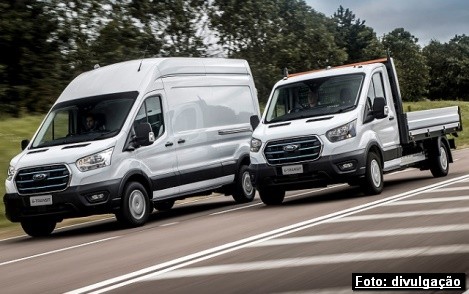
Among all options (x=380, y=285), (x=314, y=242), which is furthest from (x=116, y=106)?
(x=380, y=285)

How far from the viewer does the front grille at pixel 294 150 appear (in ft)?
45.8

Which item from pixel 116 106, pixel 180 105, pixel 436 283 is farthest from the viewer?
pixel 180 105

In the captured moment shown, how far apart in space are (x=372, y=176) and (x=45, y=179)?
531cm

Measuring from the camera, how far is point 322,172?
1388 centimetres

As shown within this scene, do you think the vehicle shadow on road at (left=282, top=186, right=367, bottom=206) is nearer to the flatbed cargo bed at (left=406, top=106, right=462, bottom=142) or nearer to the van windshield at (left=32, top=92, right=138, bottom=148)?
the flatbed cargo bed at (left=406, top=106, right=462, bottom=142)

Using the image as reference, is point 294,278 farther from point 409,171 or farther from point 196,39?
point 196,39

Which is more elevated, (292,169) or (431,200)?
(292,169)

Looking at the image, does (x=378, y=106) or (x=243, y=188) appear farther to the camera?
(x=243, y=188)

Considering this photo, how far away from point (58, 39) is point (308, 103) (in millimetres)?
14115

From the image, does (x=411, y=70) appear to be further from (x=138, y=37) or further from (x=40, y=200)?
(x=40, y=200)

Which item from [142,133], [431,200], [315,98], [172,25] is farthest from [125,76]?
[172,25]

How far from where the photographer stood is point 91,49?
27.2 metres
